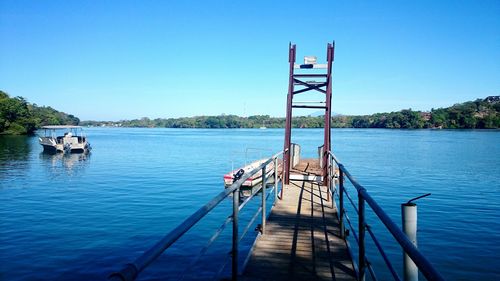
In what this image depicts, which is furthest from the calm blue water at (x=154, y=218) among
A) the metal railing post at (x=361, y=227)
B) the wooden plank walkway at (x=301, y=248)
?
the metal railing post at (x=361, y=227)

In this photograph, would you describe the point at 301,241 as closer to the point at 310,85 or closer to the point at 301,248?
the point at 301,248

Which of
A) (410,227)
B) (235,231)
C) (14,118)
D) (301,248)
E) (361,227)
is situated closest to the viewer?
(410,227)

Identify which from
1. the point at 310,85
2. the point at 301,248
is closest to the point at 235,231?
the point at 301,248

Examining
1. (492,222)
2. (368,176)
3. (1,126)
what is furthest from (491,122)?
(1,126)

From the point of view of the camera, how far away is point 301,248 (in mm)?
5539

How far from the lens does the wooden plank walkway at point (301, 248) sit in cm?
457

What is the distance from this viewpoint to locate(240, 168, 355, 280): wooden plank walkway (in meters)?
4.57

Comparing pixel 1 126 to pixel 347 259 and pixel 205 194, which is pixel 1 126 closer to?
pixel 205 194

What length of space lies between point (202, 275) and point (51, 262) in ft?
14.6

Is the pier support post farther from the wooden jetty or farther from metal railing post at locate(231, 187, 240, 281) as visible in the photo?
metal railing post at locate(231, 187, 240, 281)

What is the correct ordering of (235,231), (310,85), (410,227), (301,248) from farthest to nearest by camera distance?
(310,85) → (301,248) → (235,231) → (410,227)

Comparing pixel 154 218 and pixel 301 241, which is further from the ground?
pixel 301 241

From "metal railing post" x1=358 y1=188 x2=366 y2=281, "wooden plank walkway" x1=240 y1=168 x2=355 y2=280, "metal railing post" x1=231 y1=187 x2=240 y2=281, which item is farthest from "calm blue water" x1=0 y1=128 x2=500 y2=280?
"metal railing post" x1=358 y1=188 x2=366 y2=281

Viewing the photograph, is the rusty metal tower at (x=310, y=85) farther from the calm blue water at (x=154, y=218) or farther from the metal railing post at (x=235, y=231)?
the metal railing post at (x=235, y=231)
